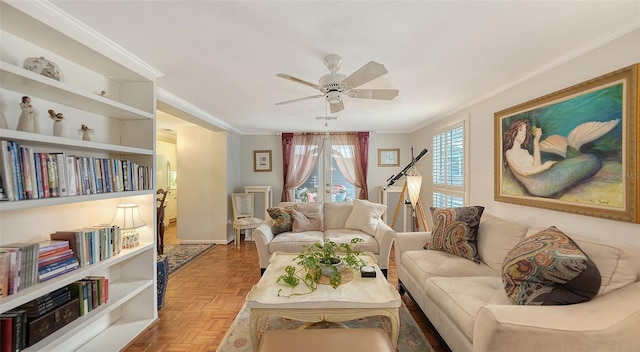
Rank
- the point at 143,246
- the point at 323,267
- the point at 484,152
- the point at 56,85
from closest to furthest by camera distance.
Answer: the point at 56,85 < the point at 323,267 < the point at 143,246 < the point at 484,152

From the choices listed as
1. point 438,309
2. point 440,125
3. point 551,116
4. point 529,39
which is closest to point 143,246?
point 438,309

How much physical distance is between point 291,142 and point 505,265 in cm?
423

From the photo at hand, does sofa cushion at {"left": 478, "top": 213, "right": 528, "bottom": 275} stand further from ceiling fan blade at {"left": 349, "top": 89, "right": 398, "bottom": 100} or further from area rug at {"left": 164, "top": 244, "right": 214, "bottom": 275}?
area rug at {"left": 164, "top": 244, "right": 214, "bottom": 275}

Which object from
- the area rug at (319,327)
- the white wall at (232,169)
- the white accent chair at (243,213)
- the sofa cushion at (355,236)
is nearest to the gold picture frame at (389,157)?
the sofa cushion at (355,236)

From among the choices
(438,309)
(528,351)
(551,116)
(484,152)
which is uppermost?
(551,116)

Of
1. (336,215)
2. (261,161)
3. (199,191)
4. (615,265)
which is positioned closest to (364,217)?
(336,215)

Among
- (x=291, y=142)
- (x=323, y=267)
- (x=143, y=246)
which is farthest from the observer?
(x=291, y=142)

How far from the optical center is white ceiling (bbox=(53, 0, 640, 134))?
138 cm

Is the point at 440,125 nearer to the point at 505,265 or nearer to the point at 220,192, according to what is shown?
the point at 505,265

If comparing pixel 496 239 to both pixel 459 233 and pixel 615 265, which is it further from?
pixel 615 265

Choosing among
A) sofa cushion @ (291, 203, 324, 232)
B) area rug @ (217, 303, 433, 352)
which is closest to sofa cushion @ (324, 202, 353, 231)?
sofa cushion @ (291, 203, 324, 232)

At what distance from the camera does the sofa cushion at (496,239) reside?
2.05m

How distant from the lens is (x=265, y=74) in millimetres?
2250

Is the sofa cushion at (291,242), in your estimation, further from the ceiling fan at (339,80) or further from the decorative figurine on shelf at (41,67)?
the decorative figurine on shelf at (41,67)
